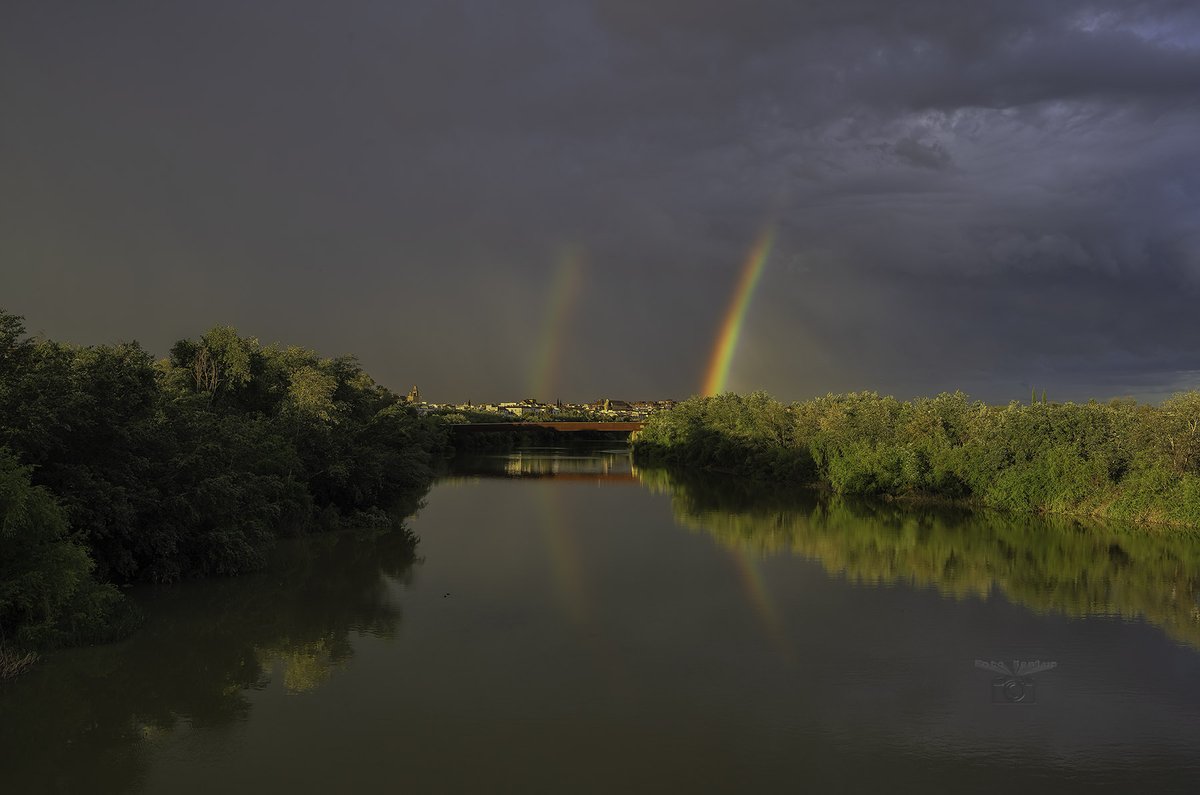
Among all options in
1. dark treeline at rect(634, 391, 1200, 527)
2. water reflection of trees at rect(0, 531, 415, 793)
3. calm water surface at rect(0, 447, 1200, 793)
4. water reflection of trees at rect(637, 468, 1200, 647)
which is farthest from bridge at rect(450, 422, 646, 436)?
water reflection of trees at rect(0, 531, 415, 793)

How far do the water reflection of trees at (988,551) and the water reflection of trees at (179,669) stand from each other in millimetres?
15491

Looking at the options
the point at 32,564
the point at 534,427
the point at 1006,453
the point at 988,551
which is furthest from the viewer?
the point at 534,427

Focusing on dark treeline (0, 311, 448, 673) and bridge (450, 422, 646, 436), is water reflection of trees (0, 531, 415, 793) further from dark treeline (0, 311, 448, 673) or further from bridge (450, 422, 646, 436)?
bridge (450, 422, 646, 436)

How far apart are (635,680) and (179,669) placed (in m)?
8.78

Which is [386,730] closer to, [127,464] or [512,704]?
[512,704]

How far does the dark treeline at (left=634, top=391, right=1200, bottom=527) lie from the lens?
3703 centimetres

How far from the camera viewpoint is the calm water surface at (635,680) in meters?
12.3

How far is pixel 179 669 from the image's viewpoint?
16.7 metres

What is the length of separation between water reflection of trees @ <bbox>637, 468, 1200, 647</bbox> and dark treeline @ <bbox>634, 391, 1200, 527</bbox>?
2.21 metres

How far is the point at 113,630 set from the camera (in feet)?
58.2

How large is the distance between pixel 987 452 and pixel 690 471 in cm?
3787

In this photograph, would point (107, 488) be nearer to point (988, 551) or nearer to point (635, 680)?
point (635, 680)

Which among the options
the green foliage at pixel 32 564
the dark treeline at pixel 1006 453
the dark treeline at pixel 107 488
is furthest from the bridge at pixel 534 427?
the green foliage at pixel 32 564

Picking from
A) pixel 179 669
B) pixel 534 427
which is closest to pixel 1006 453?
pixel 179 669
